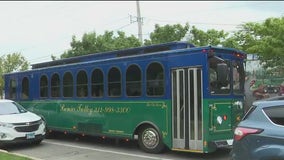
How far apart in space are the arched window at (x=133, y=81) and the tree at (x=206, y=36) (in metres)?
15.4

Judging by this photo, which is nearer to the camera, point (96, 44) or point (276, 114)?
point (276, 114)

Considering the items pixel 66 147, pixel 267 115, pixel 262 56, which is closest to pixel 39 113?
pixel 66 147

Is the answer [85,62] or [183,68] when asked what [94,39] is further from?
[183,68]

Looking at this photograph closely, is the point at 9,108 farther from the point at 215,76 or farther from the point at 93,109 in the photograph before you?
the point at 215,76

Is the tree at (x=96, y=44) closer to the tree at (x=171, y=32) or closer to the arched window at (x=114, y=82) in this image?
the tree at (x=171, y=32)

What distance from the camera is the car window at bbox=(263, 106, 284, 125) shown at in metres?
6.81

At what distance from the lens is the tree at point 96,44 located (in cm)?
3294

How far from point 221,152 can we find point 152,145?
5.98 feet

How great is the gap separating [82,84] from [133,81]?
2636mm

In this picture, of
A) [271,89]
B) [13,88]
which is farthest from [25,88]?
[271,89]

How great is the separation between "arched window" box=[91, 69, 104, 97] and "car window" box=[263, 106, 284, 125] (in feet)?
25.7

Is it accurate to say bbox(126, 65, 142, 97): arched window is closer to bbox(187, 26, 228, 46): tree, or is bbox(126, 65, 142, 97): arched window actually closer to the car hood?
the car hood

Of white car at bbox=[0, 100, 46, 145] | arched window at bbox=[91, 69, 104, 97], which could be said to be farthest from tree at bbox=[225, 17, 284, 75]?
white car at bbox=[0, 100, 46, 145]

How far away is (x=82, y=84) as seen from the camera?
Result: 15148 mm
